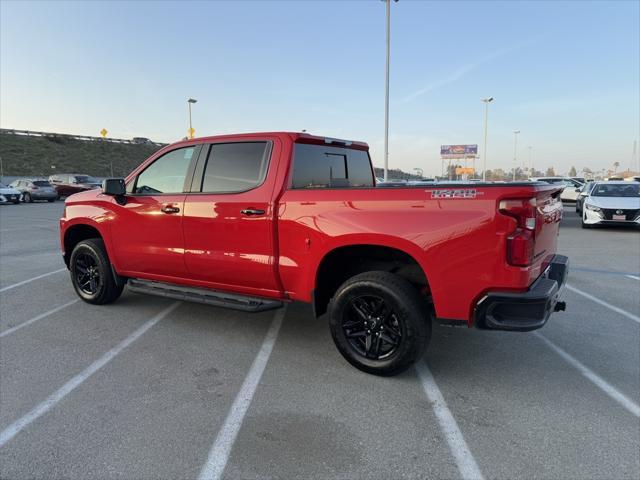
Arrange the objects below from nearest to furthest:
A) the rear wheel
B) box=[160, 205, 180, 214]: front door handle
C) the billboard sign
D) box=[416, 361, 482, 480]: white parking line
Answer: box=[416, 361, 482, 480]: white parking line → box=[160, 205, 180, 214]: front door handle → the rear wheel → the billboard sign

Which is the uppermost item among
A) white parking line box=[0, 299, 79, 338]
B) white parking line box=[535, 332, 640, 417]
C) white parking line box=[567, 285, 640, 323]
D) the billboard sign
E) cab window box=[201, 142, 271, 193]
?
the billboard sign

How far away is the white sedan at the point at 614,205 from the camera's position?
39.6 feet

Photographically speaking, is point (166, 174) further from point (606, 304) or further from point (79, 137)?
point (79, 137)

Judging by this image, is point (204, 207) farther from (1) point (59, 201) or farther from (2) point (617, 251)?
(1) point (59, 201)

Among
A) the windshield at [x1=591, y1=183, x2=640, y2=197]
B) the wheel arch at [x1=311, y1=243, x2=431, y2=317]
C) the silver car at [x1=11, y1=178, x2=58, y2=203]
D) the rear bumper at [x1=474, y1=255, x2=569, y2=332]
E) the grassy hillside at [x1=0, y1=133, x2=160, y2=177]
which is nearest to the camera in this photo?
the rear bumper at [x1=474, y1=255, x2=569, y2=332]

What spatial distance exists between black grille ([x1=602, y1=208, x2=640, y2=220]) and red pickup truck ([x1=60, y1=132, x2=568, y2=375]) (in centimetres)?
Result: 1032

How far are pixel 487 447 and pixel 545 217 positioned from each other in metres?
1.66

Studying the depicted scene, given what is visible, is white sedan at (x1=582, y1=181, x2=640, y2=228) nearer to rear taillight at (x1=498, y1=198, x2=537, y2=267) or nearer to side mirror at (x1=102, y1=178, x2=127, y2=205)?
rear taillight at (x1=498, y1=198, x2=537, y2=267)

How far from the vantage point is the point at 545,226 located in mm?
3217

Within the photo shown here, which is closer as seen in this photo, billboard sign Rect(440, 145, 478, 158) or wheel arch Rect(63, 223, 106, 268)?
wheel arch Rect(63, 223, 106, 268)

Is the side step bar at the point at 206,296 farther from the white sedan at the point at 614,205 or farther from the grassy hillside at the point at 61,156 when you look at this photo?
the grassy hillside at the point at 61,156

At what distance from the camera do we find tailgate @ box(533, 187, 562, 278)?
9.86 ft

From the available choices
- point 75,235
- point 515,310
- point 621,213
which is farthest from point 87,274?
point 621,213

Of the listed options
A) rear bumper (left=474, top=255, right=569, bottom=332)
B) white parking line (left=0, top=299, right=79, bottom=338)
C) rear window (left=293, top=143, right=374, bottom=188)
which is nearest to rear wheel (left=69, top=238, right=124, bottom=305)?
white parking line (left=0, top=299, right=79, bottom=338)
